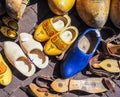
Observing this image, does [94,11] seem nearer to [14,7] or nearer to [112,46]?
[112,46]

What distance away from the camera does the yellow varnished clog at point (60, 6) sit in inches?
73.7

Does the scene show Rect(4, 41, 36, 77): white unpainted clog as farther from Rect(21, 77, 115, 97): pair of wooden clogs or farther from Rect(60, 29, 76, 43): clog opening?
Rect(60, 29, 76, 43): clog opening

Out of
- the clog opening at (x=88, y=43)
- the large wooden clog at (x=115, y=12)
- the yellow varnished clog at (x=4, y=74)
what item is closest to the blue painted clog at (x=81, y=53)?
the clog opening at (x=88, y=43)

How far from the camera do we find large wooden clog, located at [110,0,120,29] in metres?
1.91

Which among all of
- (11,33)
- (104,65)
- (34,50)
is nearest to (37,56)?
(34,50)

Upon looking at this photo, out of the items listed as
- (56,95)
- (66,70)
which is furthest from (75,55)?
(56,95)

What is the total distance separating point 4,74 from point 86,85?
0.36 meters

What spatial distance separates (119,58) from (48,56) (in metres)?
0.32

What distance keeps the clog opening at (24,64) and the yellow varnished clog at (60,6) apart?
0.82 ft

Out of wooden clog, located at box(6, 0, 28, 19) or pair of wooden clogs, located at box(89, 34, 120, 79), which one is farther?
pair of wooden clogs, located at box(89, 34, 120, 79)

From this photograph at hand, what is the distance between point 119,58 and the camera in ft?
6.40

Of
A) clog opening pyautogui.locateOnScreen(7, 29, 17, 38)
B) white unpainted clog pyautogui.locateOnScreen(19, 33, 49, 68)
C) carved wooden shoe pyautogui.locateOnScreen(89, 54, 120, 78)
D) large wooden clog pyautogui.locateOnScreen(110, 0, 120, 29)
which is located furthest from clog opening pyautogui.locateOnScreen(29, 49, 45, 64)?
large wooden clog pyautogui.locateOnScreen(110, 0, 120, 29)

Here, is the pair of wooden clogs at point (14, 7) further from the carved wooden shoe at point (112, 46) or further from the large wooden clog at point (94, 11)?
the carved wooden shoe at point (112, 46)

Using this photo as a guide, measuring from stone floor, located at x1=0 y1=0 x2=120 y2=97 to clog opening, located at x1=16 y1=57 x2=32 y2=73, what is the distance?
0.04 meters
